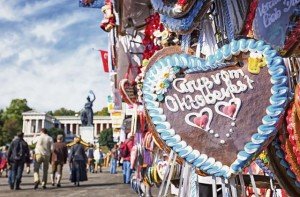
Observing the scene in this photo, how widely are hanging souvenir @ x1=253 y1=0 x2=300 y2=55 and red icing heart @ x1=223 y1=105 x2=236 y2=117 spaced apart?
1.06 feet

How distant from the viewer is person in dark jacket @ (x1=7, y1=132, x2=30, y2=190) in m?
11.3

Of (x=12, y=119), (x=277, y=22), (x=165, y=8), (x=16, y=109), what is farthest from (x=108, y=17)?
(x=16, y=109)

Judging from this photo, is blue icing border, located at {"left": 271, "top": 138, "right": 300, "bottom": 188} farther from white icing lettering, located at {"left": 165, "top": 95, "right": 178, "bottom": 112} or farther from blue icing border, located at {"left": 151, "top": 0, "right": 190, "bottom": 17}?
blue icing border, located at {"left": 151, "top": 0, "right": 190, "bottom": 17}

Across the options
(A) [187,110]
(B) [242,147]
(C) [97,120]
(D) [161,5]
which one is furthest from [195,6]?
(C) [97,120]

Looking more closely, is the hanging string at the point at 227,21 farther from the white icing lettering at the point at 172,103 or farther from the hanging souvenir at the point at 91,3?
the hanging souvenir at the point at 91,3

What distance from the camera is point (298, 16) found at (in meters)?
1.72

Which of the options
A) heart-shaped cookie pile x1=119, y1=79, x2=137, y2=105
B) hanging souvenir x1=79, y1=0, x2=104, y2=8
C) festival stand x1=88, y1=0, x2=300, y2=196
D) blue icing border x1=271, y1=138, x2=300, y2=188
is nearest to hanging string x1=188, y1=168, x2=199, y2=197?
festival stand x1=88, y1=0, x2=300, y2=196

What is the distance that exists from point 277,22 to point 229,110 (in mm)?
560

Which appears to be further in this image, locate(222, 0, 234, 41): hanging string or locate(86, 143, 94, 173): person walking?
locate(86, 143, 94, 173): person walking

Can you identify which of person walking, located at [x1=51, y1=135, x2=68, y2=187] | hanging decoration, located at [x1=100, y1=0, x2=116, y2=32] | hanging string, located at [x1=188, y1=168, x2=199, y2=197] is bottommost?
person walking, located at [x1=51, y1=135, x2=68, y2=187]

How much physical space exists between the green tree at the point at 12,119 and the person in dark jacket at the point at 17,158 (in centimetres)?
7018

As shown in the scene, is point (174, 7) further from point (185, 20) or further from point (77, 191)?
point (77, 191)

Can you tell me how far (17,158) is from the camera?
11.3 meters

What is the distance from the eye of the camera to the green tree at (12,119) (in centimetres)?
8251
